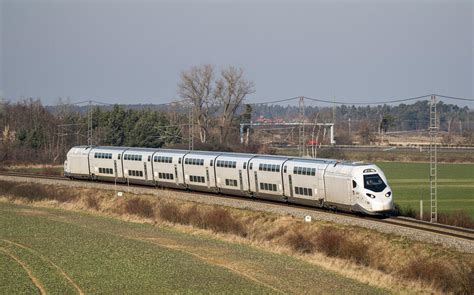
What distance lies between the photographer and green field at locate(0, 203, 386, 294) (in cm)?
2980

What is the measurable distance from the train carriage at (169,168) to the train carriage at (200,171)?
28.4 inches

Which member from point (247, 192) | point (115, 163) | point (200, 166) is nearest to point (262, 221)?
point (247, 192)

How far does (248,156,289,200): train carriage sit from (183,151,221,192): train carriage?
5042mm

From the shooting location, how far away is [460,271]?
1299 inches

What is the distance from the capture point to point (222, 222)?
50.2m

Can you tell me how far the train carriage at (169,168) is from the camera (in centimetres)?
6372

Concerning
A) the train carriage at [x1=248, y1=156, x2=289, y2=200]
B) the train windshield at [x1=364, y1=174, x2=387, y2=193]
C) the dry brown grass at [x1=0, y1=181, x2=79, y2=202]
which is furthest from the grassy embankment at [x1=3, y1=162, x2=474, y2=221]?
the dry brown grass at [x1=0, y1=181, x2=79, y2=202]

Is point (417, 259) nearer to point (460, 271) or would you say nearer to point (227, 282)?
point (460, 271)

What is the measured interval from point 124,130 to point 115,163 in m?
48.2

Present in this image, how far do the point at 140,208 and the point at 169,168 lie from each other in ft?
22.8

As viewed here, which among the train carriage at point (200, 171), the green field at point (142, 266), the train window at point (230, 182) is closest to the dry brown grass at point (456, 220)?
the green field at point (142, 266)

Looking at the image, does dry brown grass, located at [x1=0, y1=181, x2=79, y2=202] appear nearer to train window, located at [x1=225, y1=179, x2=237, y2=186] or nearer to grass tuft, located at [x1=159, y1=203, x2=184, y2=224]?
grass tuft, located at [x1=159, y1=203, x2=184, y2=224]

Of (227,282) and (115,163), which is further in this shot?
(115,163)

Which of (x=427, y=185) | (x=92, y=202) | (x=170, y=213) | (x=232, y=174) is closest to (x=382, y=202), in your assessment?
(x=232, y=174)
